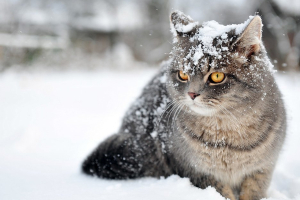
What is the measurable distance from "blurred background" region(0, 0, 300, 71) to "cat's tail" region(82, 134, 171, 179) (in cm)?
475

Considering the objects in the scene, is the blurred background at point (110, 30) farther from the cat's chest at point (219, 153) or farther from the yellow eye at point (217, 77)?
the yellow eye at point (217, 77)

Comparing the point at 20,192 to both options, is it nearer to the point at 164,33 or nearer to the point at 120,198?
the point at 120,198

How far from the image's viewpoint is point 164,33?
14320mm

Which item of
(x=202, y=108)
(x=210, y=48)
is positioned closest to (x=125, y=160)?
(x=202, y=108)

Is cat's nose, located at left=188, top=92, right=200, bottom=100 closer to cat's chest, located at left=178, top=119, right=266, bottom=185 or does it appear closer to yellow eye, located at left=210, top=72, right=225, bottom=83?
yellow eye, located at left=210, top=72, right=225, bottom=83

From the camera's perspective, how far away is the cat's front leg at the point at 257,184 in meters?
2.08

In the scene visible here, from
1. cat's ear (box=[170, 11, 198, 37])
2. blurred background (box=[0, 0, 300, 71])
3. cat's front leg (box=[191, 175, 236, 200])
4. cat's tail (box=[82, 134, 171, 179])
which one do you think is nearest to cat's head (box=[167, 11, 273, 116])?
cat's ear (box=[170, 11, 198, 37])

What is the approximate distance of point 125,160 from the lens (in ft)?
7.64

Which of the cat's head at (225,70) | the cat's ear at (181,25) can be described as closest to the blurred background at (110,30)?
the cat's ear at (181,25)

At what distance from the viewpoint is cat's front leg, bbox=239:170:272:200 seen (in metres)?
2.08

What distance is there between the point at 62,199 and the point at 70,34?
14.5 meters

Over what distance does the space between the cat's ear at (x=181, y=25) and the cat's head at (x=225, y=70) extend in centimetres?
17

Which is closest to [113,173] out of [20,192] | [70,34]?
[20,192]

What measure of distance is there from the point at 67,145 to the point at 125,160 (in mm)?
1444
